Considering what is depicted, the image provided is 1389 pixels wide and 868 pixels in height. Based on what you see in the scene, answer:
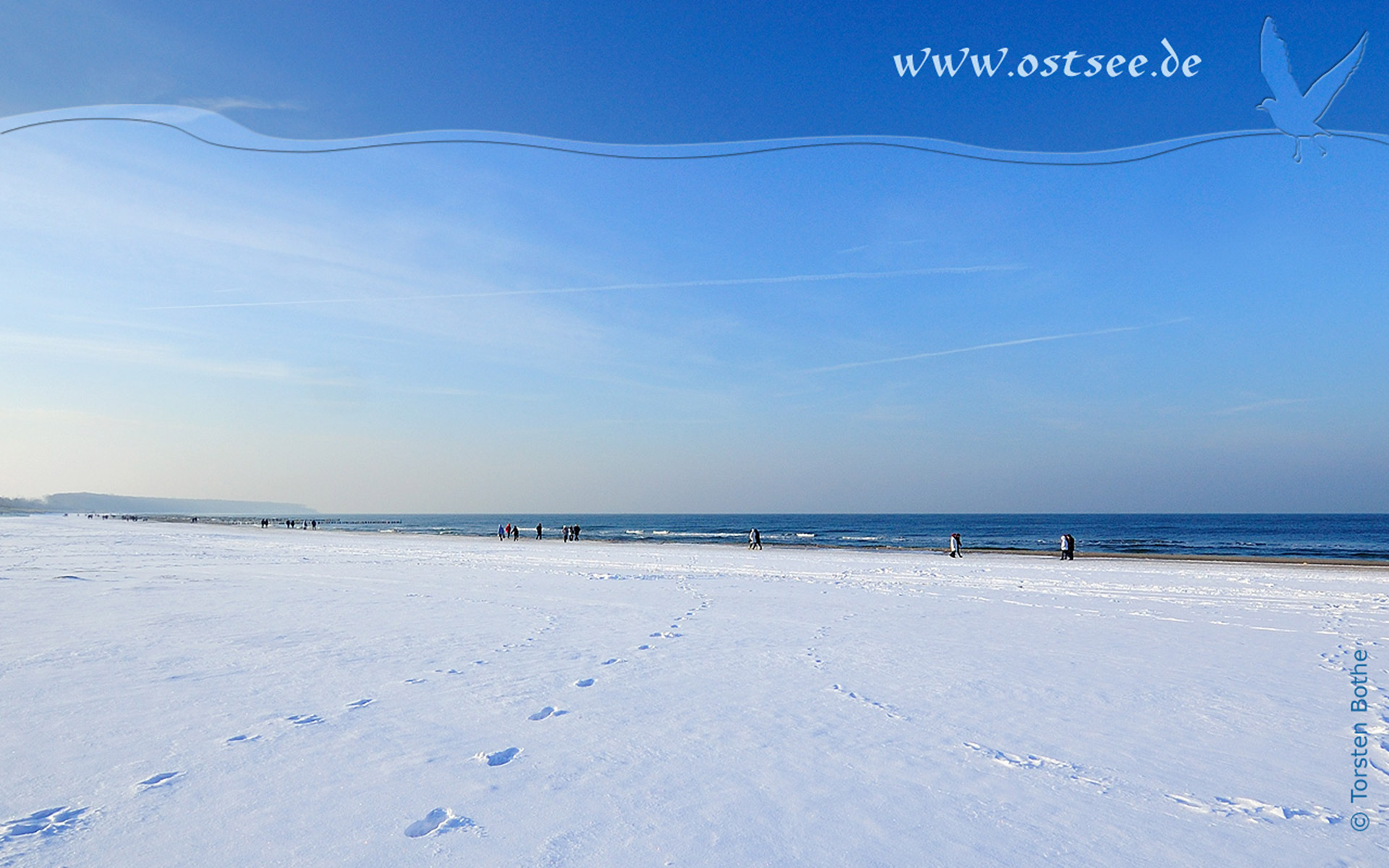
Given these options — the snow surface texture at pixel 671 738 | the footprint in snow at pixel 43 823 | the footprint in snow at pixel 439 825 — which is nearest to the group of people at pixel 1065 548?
the snow surface texture at pixel 671 738

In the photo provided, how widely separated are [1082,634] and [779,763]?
23.4 ft

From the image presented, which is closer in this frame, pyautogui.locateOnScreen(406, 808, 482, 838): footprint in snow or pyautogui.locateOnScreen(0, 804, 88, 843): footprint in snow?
pyautogui.locateOnScreen(0, 804, 88, 843): footprint in snow

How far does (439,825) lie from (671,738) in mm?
1766

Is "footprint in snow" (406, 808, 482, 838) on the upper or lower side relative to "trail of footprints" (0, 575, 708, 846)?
lower

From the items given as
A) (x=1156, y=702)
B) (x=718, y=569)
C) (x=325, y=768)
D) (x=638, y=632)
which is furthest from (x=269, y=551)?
(x=1156, y=702)

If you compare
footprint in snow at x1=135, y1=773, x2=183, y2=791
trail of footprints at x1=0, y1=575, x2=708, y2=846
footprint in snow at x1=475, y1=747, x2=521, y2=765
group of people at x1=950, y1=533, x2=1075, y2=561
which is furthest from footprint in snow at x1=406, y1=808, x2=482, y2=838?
group of people at x1=950, y1=533, x2=1075, y2=561

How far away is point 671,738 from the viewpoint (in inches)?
193

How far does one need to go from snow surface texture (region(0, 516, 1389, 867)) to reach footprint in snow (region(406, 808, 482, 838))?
0.06 ft

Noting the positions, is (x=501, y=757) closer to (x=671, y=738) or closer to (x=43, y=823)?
(x=671, y=738)

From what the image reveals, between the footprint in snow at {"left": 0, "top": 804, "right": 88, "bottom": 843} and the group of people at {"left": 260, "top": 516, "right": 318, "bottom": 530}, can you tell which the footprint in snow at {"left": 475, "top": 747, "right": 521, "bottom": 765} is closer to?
the footprint in snow at {"left": 0, "top": 804, "right": 88, "bottom": 843}

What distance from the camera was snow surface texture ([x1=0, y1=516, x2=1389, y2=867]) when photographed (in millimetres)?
3432

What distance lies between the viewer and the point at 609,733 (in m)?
4.96

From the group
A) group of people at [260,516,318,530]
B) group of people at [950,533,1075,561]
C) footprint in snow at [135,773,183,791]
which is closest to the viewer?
footprint in snow at [135,773,183,791]

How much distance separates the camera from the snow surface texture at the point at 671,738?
343cm
